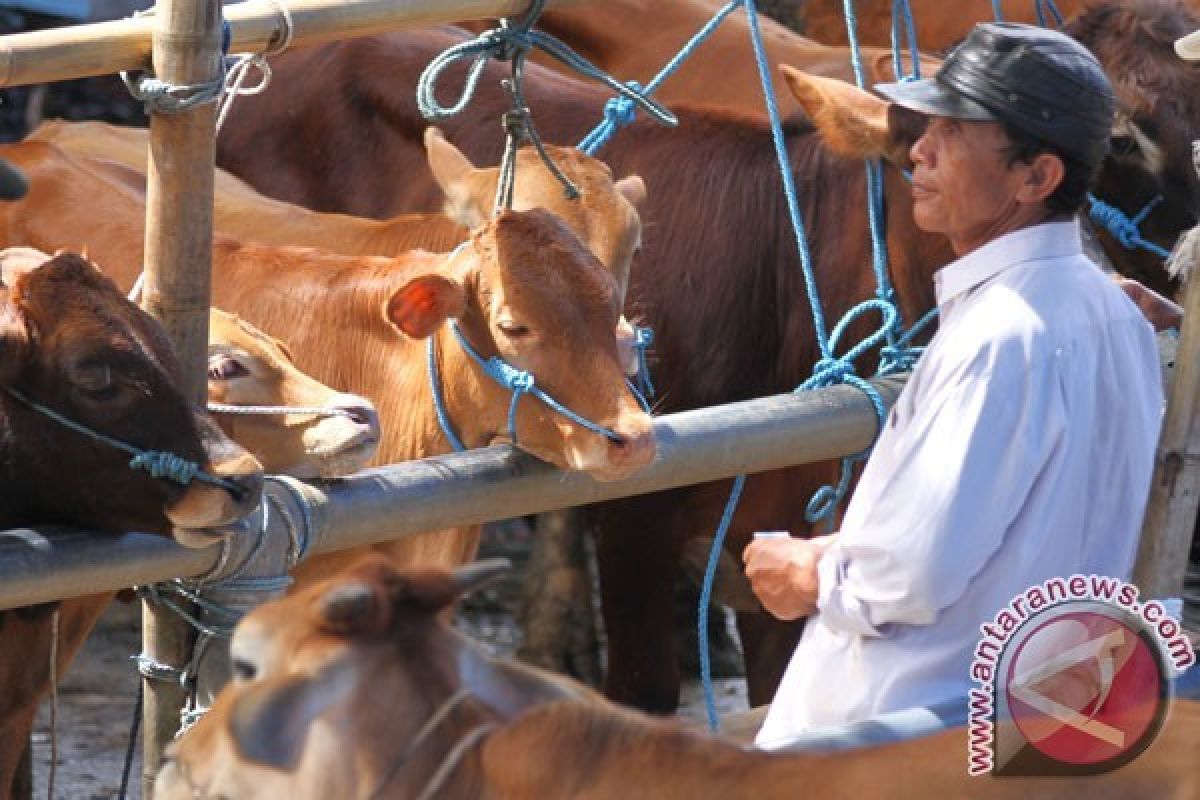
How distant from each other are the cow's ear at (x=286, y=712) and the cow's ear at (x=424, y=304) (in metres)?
1.75

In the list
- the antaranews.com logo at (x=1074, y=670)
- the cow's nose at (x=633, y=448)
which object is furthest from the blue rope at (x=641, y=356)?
the antaranews.com logo at (x=1074, y=670)

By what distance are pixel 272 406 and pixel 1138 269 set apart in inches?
99.4

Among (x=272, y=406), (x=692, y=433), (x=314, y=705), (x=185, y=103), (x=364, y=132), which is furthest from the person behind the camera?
(x=364, y=132)

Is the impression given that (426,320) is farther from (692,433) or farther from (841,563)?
(841,563)

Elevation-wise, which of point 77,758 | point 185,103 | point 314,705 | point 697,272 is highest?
point 185,103

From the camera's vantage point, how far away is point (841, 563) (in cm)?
298

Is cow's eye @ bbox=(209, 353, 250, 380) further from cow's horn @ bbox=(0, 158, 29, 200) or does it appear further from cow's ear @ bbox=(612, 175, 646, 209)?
cow's ear @ bbox=(612, 175, 646, 209)

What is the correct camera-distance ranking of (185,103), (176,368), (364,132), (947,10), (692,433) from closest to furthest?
(185,103) < (176,368) < (692,433) < (364,132) < (947,10)

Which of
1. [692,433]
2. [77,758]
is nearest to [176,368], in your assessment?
[692,433]

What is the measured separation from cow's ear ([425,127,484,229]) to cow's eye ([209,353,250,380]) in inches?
26.3

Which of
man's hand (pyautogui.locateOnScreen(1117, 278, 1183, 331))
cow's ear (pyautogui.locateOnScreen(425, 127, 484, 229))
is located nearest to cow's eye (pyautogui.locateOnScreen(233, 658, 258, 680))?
man's hand (pyautogui.locateOnScreen(1117, 278, 1183, 331))

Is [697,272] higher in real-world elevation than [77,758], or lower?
higher

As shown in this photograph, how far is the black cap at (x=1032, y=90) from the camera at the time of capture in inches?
119

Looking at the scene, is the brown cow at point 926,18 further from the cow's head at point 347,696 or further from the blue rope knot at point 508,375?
the cow's head at point 347,696
